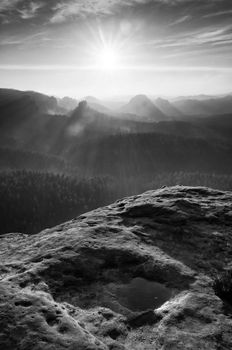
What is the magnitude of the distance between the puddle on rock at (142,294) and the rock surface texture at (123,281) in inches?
1.0

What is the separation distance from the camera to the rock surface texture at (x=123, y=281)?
6.07 m

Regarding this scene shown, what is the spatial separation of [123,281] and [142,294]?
67 centimetres

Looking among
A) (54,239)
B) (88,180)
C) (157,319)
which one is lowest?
(88,180)

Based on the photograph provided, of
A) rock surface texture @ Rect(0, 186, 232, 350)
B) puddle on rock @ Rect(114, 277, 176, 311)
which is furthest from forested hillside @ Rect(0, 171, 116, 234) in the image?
puddle on rock @ Rect(114, 277, 176, 311)

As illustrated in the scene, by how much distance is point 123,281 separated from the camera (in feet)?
27.2

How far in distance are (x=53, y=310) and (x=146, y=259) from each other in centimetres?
329

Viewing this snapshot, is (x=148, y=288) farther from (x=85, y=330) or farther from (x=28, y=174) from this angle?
(x=28, y=174)

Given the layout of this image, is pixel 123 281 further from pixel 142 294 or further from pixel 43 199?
pixel 43 199

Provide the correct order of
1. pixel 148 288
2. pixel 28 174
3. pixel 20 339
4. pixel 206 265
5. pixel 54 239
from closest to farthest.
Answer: pixel 20 339, pixel 148 288, pixel 206 265, pixel 54 239, pixel 28 174

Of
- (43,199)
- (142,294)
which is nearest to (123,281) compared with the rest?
(142,294)

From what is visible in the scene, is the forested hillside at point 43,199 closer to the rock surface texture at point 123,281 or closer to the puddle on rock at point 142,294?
the rock surface texture at point 123,281

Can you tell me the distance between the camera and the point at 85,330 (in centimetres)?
618

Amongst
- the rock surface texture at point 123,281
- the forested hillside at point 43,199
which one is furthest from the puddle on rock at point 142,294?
the forested hillside at point 43,199

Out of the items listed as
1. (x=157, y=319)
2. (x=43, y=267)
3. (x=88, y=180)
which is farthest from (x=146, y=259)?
(x=88, y=180)
